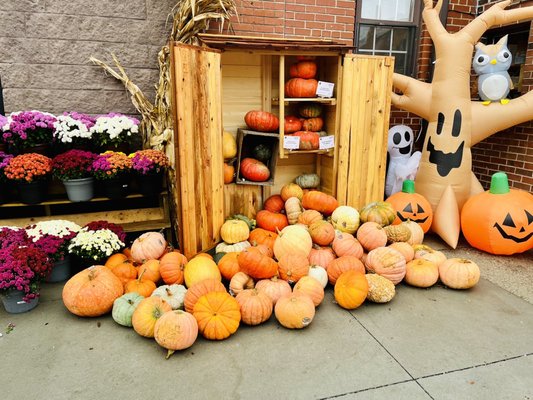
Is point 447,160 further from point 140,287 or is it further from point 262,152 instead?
point 140,287

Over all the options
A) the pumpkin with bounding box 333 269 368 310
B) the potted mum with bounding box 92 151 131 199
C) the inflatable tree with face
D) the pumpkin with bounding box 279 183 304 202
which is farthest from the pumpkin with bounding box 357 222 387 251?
the potted mum with bounding box 92 151 131 199

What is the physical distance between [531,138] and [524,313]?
9.42 feet

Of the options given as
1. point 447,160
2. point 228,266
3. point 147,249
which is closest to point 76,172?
point 147,249

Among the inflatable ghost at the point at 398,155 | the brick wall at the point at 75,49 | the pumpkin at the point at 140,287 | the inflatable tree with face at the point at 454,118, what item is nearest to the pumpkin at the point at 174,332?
the pumpkin at the point at 140,287

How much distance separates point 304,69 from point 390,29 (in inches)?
85.8

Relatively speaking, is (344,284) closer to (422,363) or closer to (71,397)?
(422,363)

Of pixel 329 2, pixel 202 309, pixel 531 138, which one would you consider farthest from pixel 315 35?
pixel 202 309

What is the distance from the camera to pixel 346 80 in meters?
4.31

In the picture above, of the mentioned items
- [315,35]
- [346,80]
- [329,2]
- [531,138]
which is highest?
[329,2]

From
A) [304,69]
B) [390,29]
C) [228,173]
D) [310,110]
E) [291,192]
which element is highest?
[390,29]

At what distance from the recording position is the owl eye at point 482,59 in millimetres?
4609

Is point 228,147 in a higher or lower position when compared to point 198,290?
higher

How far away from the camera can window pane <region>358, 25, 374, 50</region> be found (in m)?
5.61

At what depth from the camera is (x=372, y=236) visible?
3787 mm
